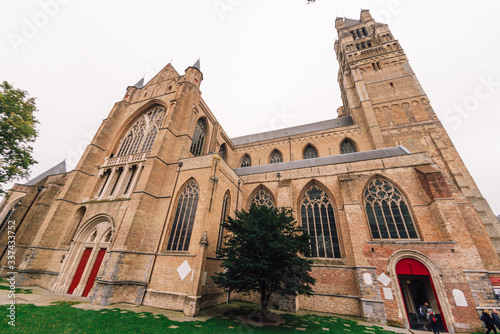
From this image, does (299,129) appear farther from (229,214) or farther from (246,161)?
(229,214)

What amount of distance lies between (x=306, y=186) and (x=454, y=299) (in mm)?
8646

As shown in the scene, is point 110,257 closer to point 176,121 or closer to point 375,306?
point 176,121

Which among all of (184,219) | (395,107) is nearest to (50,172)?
(184,219)

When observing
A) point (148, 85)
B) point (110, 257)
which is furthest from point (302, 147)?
point (110, 257)

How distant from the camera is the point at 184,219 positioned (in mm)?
11547

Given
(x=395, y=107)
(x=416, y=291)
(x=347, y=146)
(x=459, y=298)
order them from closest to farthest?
(x=459, y=298) < (x=416, y=291) < (x=395, y=107) < (x=347, y=146)

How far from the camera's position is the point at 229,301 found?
11797 millimetres

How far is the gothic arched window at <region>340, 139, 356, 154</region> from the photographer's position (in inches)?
786

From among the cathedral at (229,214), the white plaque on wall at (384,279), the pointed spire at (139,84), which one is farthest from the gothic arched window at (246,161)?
the white plaque on wall at (384,279)

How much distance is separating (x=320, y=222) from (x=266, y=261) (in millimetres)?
6222

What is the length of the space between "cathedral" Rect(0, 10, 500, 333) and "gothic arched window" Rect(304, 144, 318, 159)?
5459 millimetres

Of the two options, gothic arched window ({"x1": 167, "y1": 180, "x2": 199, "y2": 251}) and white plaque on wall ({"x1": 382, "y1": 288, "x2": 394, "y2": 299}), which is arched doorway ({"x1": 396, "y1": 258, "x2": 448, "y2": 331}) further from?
gothic arched window ({"x1": 167, "y1": 180, "x2": 199, "y2": 251})

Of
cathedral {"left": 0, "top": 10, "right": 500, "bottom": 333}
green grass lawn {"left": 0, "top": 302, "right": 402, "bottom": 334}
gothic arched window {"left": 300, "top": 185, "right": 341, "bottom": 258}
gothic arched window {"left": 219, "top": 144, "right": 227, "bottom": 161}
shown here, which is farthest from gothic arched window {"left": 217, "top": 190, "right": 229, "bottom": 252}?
gothic arched window {"left": 219, "top": 144, "right": 227, "bottom": 161}

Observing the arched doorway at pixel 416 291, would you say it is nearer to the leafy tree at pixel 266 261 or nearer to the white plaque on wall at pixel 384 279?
the white plaque on wall at pixel 384 279
